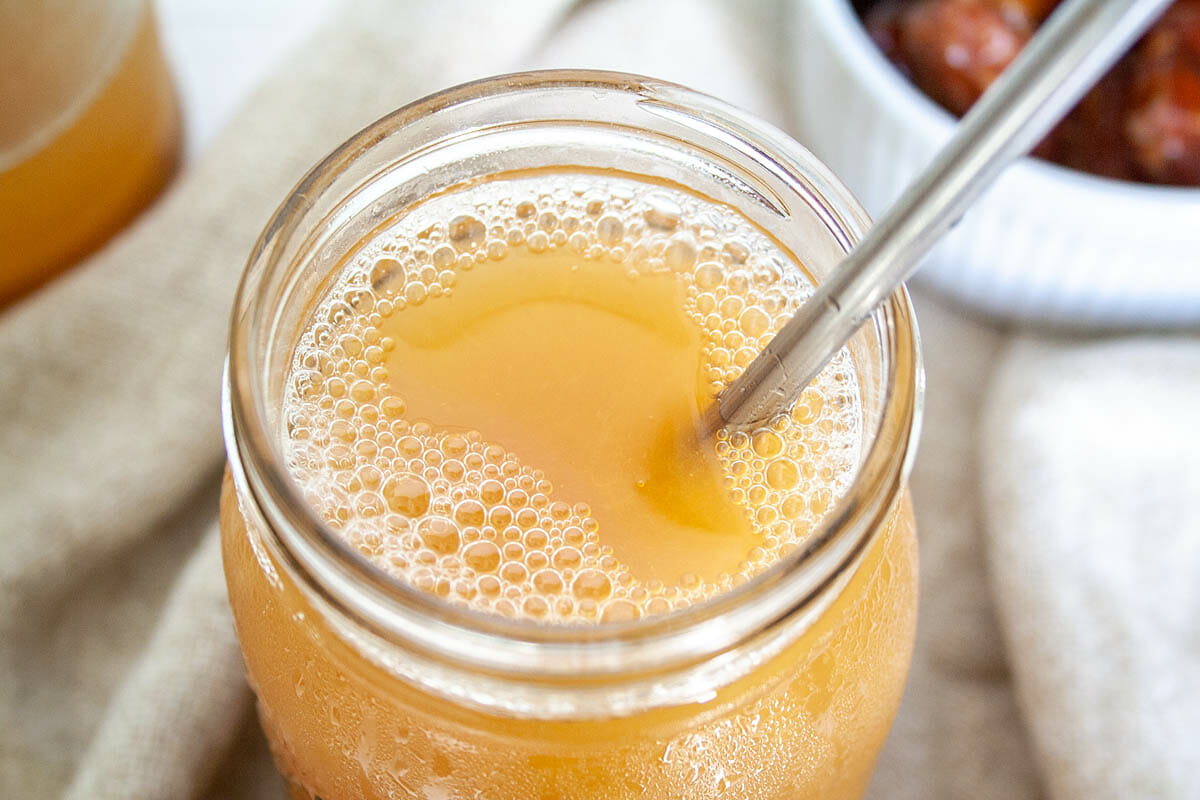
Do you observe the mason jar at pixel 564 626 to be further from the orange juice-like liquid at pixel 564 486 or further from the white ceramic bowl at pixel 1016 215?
the white ceramic bowl at pixel 1016 215

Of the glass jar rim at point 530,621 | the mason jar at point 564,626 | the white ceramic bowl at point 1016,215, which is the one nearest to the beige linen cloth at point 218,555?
the white ceramic bowl at point 1016,215

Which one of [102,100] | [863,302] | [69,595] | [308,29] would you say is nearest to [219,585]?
[69,595]

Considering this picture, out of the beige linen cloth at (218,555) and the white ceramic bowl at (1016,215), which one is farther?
the white ceramic bowl at (1016,215)

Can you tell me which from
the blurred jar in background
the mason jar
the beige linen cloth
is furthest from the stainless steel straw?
the blurred jar in background

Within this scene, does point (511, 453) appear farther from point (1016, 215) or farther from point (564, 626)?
point (1016, 215)

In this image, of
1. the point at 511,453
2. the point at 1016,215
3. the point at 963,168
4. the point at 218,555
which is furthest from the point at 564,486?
the point at 1016,215

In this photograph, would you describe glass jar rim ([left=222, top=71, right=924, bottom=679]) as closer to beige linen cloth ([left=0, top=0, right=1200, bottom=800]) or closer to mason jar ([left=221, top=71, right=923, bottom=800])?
mason jar ([left=221, top=71, right=923, bottom=800])
